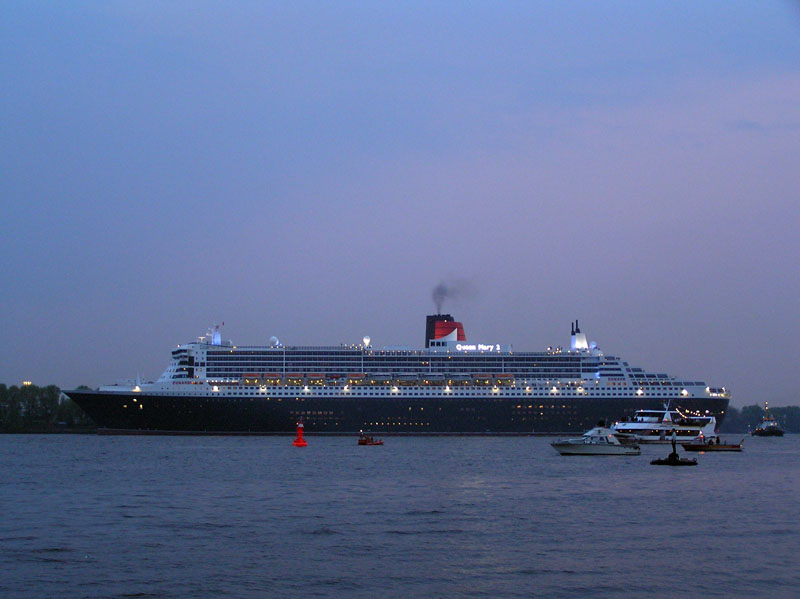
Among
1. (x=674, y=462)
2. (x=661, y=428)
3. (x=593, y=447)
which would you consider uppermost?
(x=661, y=428)

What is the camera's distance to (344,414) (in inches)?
3595

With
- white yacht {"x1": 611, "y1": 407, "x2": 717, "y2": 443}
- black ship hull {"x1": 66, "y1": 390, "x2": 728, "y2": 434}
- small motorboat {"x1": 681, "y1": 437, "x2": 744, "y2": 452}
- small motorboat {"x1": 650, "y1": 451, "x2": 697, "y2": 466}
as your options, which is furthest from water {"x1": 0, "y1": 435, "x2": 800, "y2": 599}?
black ship hull {"x1": 66, "y1": 390, "x2": 728, "y2": 434}

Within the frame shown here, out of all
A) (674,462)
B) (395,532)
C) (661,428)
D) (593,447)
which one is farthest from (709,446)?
(395,532)

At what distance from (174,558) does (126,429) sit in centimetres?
7145

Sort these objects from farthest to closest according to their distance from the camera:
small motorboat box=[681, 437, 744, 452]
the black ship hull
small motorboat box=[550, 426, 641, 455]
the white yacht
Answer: the black ship hull, the white yacht, small motorboat box=[681, 437, 744, 452], small motorboat box=[550, 426, 641, 455]

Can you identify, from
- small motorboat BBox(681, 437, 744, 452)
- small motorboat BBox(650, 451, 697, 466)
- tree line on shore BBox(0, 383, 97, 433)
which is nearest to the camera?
small motorboat BBox(650, 451, 697, 466)

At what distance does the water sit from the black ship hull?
41.8 metres

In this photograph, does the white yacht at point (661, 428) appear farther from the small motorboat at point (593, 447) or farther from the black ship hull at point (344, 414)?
the small motorboat at point (593, 447)

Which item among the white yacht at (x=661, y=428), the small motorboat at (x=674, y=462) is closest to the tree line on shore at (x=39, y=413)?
the white yacht at (x=661, y=428)

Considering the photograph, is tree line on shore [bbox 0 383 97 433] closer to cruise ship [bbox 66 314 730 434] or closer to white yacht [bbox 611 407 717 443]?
cruise ship [bbox 66 314 730 434]

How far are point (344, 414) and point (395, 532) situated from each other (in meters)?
65.3

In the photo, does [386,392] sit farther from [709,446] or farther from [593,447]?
[593,447]

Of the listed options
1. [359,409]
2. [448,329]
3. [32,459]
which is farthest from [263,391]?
[32,459]

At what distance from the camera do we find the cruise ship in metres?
90.1
